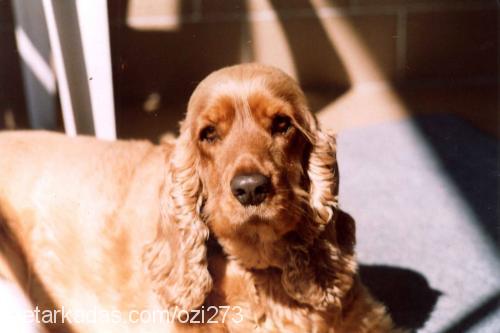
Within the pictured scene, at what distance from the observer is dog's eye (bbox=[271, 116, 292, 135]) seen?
222cm

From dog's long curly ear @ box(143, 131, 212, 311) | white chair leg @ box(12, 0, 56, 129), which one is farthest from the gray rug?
white chair leg @ box(12, 0, 56, 129)

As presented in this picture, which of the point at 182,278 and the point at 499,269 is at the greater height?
the point at 182,278

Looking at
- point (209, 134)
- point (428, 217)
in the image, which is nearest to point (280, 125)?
point (209, 134)

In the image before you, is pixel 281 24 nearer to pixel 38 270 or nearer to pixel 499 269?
pixel 499 269

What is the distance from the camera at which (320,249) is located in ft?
7.72

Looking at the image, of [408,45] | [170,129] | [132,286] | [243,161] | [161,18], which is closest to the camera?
[243,161]

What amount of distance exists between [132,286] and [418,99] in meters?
3.73

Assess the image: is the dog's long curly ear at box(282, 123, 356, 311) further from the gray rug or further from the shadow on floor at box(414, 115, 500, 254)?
the shadow on floor at box(414, 115, 500, 254)

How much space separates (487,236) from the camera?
3377 mm

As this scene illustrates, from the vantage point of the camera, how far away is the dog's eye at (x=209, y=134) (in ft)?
7.38

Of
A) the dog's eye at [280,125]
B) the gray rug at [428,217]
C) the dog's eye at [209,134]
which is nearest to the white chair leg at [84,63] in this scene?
the dog's eye at [209,134]

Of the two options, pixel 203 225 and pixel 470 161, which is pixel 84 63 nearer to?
pixel 203 225

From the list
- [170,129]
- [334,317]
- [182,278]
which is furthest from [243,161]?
[170,129]

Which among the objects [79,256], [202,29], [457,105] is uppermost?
[202,29]
